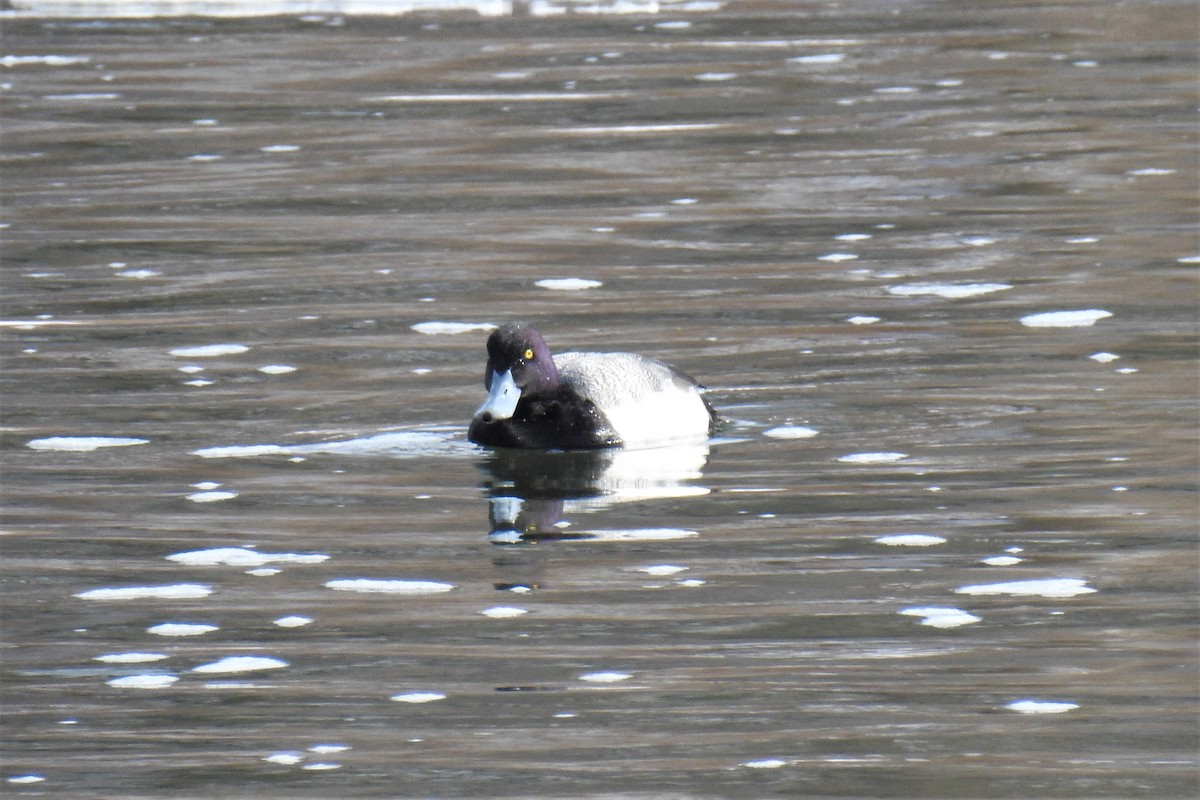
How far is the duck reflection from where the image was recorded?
28.9 feet

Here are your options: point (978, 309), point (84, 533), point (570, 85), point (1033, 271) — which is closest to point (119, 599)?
point (84, 533)

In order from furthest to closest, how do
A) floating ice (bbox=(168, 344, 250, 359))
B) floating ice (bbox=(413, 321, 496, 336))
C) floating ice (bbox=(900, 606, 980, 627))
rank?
floating ice (bbox=(413, 321, 496, 336)) → floating ice (bbox=(168, 344, 250, 359)) → floating ice (bbox=(900, 606, 980, 627))

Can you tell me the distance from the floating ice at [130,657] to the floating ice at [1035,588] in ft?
8.52

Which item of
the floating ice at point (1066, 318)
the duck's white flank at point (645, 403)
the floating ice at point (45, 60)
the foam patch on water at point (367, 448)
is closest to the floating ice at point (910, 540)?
the duck's white flank at point (645, 403)

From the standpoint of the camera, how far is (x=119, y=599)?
8.06 meters

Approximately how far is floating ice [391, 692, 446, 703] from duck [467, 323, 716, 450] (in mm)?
3028

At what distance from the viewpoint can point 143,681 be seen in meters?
7.23

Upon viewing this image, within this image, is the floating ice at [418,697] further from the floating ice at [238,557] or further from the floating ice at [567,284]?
the floating ice at [567,284]

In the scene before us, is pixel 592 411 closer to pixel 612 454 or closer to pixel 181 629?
pixel 612 454

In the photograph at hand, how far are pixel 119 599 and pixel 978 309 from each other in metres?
5.59

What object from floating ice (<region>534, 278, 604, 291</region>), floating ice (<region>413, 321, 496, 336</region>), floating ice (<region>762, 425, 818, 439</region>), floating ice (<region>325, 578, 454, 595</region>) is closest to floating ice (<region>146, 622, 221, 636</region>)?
floating ice (<region>325, 578, 454, 595</region>)

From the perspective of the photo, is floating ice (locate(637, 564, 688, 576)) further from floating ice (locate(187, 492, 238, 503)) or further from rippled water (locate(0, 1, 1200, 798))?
floating ice (locate(187, 492, 238, 503))

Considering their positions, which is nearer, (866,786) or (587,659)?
(866,786)

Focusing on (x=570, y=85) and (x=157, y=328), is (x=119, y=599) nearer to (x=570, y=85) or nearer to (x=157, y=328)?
(x=157, y=328)
